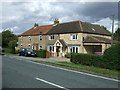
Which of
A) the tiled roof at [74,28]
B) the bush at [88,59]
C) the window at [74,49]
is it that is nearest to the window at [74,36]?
the tiled roof at [74,28]

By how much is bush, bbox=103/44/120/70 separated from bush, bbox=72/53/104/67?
0.81 meters

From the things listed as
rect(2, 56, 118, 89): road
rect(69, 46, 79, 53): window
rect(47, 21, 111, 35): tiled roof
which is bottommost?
rect(2, 56, 118, 89): road

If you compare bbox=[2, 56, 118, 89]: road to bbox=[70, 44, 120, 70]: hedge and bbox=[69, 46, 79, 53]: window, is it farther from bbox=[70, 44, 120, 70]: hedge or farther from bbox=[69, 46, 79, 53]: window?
bbox=[69, 46, 79, 53]: window

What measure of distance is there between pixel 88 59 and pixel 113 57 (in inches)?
143

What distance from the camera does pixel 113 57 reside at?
1386 centimetres

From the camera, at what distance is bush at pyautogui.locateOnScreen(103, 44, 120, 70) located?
13563mm

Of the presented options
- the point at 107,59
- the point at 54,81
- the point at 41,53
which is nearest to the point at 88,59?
the point at 107,59

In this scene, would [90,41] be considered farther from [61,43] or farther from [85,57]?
A: [85,57]

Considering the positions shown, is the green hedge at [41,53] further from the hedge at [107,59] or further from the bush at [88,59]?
the hedge at [107,59]

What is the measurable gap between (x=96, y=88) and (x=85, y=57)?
403 inches

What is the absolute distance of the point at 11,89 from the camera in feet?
22.5

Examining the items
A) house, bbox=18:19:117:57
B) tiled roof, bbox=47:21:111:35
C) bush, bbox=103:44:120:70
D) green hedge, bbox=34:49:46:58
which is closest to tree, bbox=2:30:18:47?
house, bbox=18:19:117:57

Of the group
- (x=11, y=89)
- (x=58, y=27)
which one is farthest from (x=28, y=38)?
(x=11, y=89)

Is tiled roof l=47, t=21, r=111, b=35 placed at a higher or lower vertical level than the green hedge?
higher
